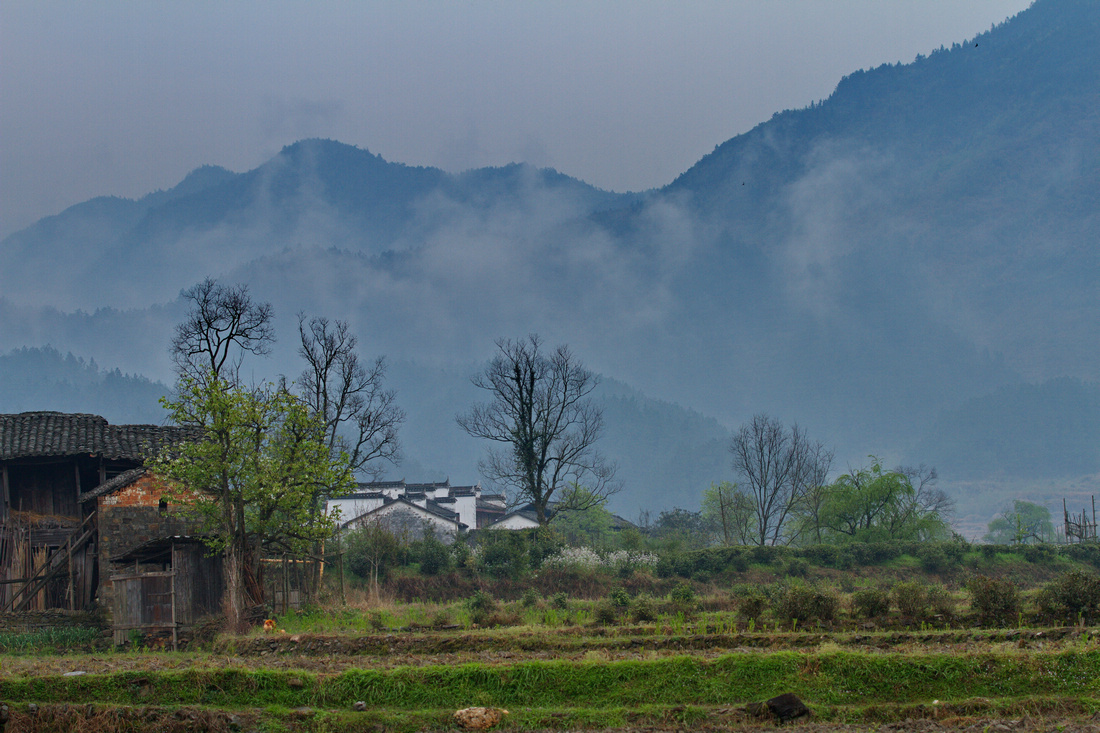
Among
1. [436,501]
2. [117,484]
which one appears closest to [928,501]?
[436,501]

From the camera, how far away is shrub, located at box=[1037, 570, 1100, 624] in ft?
62.5

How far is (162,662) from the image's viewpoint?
1773 centimetres

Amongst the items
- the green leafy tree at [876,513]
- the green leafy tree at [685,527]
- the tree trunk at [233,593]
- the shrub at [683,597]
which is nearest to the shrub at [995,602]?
the shrub at [683,597]

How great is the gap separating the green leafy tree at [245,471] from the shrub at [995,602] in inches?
761

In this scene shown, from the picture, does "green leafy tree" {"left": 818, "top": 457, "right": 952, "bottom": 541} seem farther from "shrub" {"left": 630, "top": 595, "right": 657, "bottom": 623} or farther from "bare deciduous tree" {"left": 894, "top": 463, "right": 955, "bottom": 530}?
"shrub" {"left": 630, "top": 595, "right": 657, "bottom": 623}

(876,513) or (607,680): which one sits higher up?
(876,513)

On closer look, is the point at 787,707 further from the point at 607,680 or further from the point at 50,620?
the point at 50,620

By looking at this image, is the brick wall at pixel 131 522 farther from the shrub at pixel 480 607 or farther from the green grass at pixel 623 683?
the green grass at pixel 623 683

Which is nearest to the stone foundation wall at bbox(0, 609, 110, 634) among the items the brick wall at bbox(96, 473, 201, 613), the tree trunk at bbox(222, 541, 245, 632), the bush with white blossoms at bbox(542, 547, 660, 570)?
the brick wall at bbox(96, 473, 201, 613)

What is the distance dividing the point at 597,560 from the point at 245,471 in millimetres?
21251

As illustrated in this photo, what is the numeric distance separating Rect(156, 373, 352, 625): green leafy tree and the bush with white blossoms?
16344 mm

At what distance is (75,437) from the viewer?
1231 inches

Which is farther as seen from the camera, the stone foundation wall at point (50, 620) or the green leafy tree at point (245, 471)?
the stone foundation wall at point (50, 620)

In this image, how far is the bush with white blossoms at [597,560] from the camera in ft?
127
